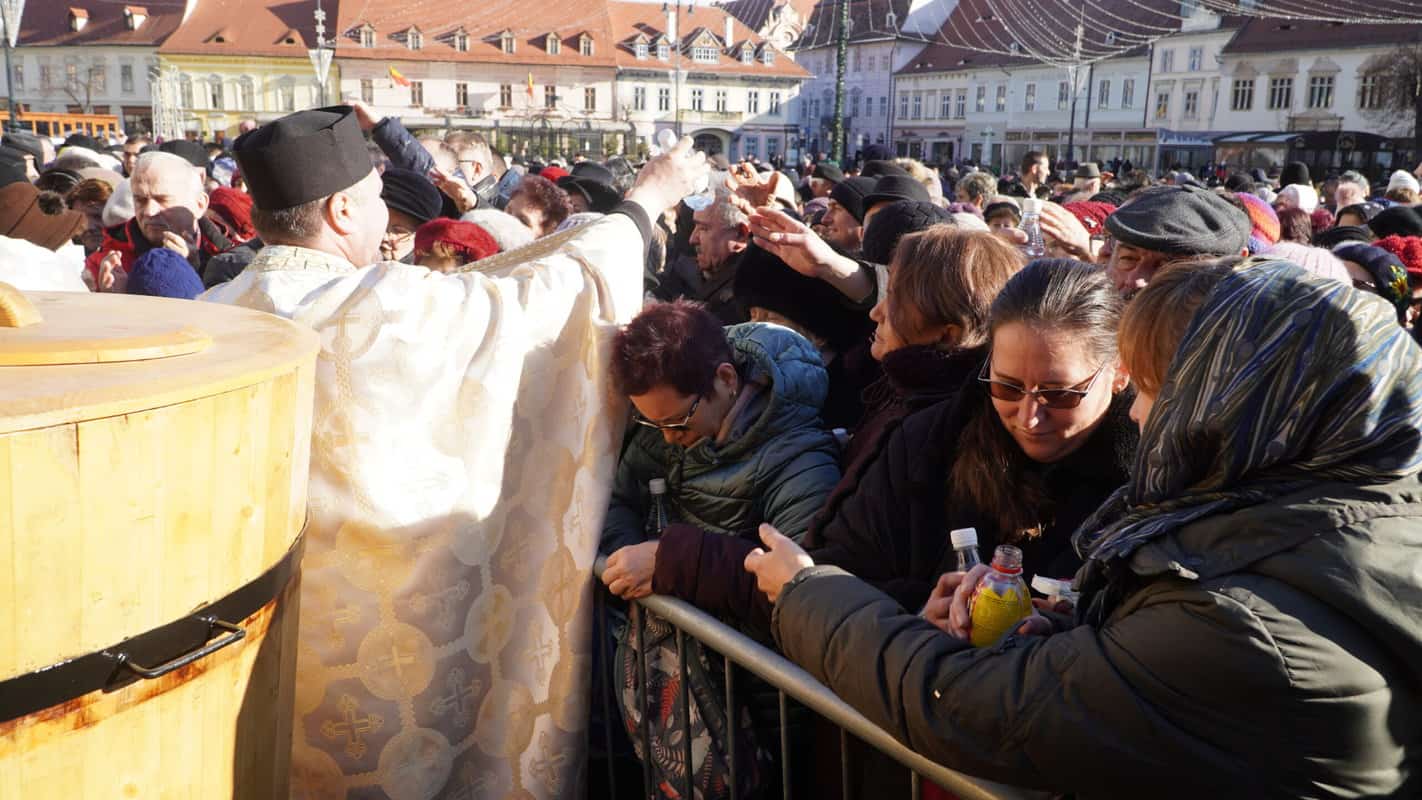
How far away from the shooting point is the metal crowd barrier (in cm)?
177

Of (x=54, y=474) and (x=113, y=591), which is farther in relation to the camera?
(x=113, y=591)

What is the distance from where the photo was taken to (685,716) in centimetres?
249

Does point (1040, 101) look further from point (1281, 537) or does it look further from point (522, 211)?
point (1281, 537)

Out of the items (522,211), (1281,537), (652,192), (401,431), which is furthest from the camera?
(522,211)

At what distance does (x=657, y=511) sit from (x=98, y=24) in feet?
269

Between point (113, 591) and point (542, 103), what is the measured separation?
67079 millimetres

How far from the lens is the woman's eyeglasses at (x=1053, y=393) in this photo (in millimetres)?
2178

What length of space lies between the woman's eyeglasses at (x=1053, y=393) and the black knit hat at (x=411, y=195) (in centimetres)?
371

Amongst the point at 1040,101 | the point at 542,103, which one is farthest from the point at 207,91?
the point at 1040,101

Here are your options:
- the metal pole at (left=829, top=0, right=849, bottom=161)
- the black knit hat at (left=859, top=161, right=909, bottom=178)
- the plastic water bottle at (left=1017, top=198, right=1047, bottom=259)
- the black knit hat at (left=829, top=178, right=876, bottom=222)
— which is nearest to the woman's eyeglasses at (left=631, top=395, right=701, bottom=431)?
the plastic water bottle at (left=1017, top=198, right=1047, bottom=259)

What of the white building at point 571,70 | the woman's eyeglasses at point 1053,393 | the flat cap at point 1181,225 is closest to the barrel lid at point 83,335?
the woman's eyeglasses at point 1053,393

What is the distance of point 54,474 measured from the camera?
137cm

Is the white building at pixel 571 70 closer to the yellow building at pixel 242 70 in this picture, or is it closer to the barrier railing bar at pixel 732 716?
the yellow building at pixel 242 70

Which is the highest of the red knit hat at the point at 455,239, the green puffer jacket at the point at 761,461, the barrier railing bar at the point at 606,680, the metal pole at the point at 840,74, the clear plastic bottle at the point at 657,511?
the metal pole at the point at 840,74
